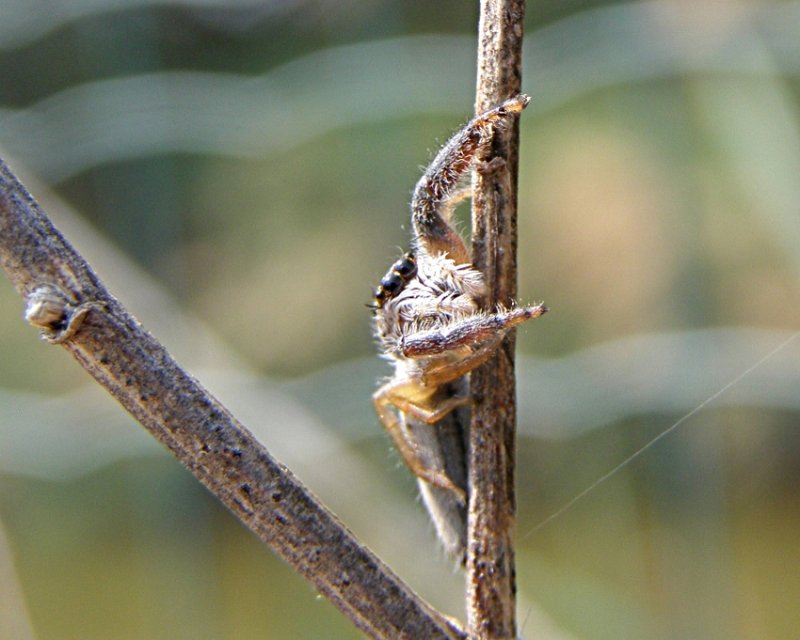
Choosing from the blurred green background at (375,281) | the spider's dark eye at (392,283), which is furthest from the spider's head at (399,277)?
the blurred green background at (375,281)

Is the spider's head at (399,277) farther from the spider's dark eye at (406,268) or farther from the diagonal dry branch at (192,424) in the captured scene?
the diagonal dry branch at (192,424)

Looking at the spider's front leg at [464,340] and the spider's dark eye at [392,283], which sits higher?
the spider's dark eye at [392,283]

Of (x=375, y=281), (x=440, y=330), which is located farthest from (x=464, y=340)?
(x=375, y=281)

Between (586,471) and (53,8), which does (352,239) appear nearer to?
(586,471)

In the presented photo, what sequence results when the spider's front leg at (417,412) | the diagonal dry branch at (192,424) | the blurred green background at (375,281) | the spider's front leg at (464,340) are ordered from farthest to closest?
the blurred green background at (375,281) → the spider's front leg at (417,412) → the spider's front leg at (464,340) → the diagonal dry branch at (192,424)

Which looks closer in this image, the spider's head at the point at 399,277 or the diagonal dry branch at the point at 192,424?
the diagonal dry branch at the point at 192,424

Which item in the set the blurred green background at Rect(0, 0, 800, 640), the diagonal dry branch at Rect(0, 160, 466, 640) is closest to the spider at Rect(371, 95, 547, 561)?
the diagonal dry branch at Rect(0, 160, 466, 640)

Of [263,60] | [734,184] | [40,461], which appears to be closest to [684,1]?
[734,184]

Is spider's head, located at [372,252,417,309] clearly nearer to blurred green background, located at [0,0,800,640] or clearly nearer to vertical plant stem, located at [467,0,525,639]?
vertical plant stem, located at [467,0,525,639]

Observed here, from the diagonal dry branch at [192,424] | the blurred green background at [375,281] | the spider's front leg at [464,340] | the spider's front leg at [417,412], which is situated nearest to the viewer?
the diagonal dry branch at [192,424]
